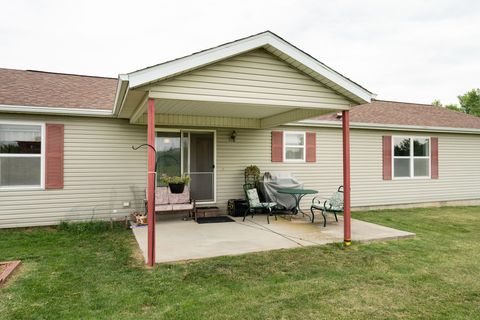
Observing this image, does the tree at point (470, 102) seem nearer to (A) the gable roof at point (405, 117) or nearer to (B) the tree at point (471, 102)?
(B) the tree at point (471, 102)

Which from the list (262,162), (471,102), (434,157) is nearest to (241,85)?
(262,162)

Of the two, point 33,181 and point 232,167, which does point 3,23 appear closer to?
point 33,181

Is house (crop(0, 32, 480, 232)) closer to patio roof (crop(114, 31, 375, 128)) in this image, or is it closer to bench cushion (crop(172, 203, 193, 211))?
patio roof (crop(114, 31, 375, 128))

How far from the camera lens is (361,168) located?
954cm

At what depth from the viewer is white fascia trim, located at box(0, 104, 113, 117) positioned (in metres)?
6.12

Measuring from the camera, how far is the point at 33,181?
21.5 feet

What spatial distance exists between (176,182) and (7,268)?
351 centimetres

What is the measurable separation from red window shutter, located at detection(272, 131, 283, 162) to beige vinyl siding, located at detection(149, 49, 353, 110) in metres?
3.46

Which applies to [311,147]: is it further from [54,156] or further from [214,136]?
[54,156]

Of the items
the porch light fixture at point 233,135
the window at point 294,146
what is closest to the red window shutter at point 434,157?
the window at point 294,146

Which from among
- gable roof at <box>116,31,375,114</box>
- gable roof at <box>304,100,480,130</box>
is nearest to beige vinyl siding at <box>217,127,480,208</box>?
gable roof at <box>304,100,480,130</box>

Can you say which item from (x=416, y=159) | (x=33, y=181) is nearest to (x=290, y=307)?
(x=33, y=181)

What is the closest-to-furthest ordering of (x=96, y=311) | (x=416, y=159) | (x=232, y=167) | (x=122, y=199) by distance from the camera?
(x=96, y=311) < (x=122, y=199) < (x=232, y=167) < (x=416, y=159)

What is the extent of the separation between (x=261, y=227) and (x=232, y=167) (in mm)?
2243
